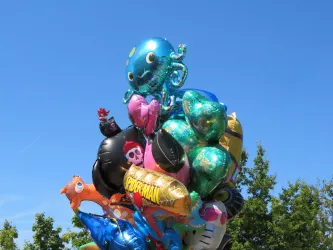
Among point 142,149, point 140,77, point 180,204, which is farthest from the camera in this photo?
point 140,77

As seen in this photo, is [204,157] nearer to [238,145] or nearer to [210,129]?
[210,129]

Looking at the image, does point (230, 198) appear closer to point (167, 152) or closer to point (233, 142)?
point (233, 142)

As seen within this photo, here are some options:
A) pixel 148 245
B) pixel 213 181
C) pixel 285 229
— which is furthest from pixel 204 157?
pixel 285 229

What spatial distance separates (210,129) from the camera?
7.88m

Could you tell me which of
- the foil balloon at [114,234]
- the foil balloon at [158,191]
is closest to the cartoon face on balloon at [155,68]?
the foil balloon at [158,191]

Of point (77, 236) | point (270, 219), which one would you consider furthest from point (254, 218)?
point (77, 236)

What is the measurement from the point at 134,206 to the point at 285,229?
1470 centimetres

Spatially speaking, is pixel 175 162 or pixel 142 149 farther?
pixel 142 149

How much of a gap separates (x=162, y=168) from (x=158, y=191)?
525 mm

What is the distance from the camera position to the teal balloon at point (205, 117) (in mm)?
7828

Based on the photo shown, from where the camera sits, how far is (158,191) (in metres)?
7.07

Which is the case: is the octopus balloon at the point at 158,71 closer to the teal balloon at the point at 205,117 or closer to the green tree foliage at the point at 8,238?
the teal balloon at the point at 205,117

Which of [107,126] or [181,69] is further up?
[181,69]

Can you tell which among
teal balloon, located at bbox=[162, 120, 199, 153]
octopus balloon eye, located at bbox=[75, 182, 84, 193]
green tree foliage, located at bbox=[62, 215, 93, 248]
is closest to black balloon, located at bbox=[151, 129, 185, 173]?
teal balloon, located at bbox=[162, 120, 199, 153]
